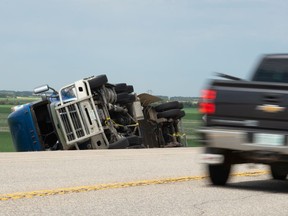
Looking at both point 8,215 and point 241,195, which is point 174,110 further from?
point 8,215

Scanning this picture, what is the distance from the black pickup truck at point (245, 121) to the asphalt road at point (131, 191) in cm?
49

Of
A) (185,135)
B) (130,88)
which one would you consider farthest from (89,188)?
(185,135)

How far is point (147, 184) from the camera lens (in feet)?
32.9

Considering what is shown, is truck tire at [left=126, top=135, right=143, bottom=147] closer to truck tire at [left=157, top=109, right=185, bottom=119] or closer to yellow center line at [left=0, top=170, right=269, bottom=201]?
truck tire at [left=157, top=109, right=185, bottom=119]

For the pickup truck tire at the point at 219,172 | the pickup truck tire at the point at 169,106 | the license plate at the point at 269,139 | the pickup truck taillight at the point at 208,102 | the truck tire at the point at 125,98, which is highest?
the pickup truck taillight at the point at 208,102

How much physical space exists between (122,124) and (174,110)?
3707 millimetres

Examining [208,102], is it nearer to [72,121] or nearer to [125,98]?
[72,121]

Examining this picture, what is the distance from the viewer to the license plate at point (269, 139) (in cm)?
901

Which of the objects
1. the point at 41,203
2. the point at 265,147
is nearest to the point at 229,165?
the point at 265,147

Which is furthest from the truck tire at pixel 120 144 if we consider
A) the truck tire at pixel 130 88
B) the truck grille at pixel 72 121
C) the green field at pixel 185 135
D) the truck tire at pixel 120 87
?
the truck tire at pixel 130 88

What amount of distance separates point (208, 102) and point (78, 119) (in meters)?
14.1

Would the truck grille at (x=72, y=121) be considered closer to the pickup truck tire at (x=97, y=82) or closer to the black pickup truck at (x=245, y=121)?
the pickup truck tire at (x=97, y=82)

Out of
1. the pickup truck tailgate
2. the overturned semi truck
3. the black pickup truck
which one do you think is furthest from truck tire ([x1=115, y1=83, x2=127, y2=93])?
the pickup truck tailgate

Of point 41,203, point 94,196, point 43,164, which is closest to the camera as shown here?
point 41,203
